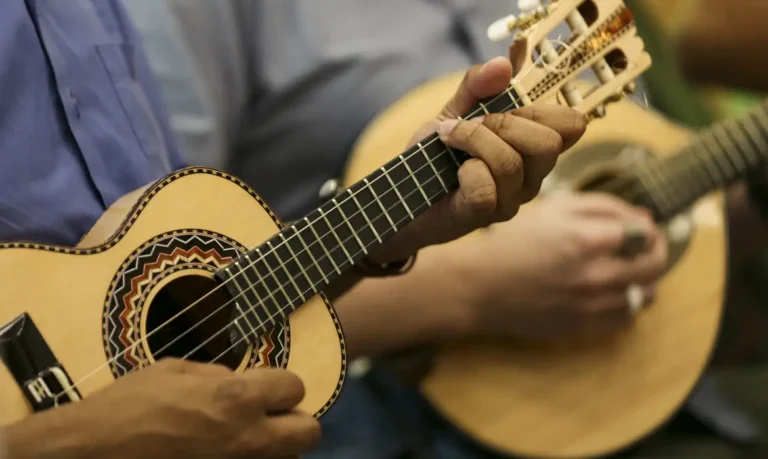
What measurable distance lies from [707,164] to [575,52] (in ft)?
1.54

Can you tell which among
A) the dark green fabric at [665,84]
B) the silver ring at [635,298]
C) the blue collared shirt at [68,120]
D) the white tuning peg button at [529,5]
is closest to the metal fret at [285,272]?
the blue collared shirt at [68,120]

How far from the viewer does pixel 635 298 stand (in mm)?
939

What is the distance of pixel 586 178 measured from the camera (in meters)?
0.95

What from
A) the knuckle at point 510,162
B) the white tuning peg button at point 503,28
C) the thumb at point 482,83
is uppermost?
the white tuning peg button at point 503,28

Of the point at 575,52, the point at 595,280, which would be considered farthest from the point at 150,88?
the point at 595,280

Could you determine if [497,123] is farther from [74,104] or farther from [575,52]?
[74,104]

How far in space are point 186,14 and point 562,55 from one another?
42cm

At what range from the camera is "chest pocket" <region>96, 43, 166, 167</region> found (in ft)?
1.96

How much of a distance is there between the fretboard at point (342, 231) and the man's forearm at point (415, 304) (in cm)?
29

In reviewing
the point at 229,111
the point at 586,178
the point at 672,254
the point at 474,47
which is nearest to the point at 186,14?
the point at 229,111

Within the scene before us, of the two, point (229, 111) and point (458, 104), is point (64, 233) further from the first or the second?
point (229, 111)

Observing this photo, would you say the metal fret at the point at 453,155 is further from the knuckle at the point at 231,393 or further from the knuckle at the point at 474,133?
the knuckle at the point at 231,393

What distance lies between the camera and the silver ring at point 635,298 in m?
0.93

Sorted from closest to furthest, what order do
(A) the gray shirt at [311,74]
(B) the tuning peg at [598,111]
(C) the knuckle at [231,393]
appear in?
(C) the knuckle at [231,393] < (B) the tuning peg at [598,111] < (A) the gray shirt at [311,74]
